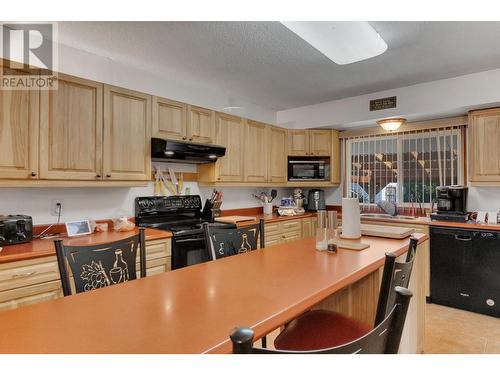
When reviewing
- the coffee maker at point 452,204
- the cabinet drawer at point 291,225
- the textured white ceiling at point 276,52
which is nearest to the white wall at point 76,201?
the textured white ceiling at point 276,52

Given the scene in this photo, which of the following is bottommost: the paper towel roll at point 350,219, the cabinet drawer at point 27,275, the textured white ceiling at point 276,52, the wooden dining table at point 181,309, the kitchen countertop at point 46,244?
the cabinet drawer at point 27,275

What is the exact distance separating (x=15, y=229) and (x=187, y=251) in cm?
124

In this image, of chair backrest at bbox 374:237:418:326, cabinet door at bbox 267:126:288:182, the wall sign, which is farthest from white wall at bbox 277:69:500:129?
chair backrest at bbox 374:237:418:326

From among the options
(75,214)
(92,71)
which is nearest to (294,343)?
(75,214)

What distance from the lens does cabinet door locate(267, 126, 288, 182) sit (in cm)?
407

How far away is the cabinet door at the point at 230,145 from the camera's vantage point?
3438 millimetres

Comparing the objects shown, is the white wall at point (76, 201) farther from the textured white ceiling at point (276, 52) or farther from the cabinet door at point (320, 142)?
the cabinet door at point (320, 142)

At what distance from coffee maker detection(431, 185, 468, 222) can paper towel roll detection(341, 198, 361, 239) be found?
6.50 ft

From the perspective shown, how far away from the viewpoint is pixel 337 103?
405 cm

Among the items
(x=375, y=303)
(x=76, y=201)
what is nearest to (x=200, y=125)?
(x=76, y=201)

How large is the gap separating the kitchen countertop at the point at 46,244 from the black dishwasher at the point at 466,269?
9.09ft

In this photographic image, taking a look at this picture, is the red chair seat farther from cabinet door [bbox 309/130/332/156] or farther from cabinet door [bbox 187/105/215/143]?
cabinet door [bbox 309/130/332/156]

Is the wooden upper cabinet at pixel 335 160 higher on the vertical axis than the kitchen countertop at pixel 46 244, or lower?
higher

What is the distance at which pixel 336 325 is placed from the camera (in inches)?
52.4
